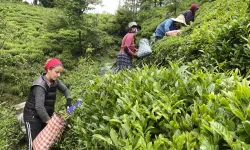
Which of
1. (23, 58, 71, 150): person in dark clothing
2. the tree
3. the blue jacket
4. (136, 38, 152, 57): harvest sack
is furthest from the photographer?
the tree

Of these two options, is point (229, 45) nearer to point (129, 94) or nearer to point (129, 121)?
point (129, 94)

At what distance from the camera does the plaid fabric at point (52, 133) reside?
3.38 m

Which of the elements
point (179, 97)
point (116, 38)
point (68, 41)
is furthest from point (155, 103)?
point (116, 38)

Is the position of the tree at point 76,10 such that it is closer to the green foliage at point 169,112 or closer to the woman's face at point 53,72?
the woman's face at point 53,72

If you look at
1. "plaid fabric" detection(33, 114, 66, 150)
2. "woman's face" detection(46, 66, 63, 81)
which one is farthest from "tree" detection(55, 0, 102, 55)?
"plaid fabric" detection(33, 114, 66, 150)

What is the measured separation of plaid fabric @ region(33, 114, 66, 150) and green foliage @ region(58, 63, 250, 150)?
35 cm

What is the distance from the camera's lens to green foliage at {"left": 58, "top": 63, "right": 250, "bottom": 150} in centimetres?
151

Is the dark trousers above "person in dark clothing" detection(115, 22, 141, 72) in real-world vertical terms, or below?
below

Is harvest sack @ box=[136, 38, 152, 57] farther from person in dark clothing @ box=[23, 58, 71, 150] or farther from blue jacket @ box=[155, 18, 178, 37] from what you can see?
person in dark clothing @ box=[23, 58, 71, 150]

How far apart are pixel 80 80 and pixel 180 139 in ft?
24.2

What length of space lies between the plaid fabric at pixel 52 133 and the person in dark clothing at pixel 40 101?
30 cm

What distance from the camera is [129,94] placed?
8.00 ft

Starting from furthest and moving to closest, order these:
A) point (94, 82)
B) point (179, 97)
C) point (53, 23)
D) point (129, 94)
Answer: point (53, 23) < point (94, 82) < point (129, 94) < point (179, 97)

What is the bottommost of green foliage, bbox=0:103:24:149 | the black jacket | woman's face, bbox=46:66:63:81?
green foliage, bbox=0:103:24:149
